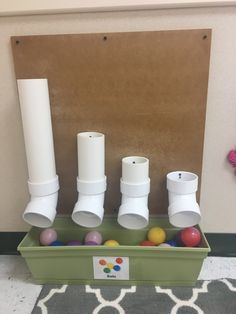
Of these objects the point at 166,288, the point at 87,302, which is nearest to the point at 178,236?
the point at 166,288

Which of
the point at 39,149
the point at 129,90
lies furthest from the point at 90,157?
the point at 129,90

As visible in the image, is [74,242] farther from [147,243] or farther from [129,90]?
[129,90]

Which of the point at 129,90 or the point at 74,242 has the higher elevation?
the point at 129,90

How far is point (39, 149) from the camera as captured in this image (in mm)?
958

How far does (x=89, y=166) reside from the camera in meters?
0.95

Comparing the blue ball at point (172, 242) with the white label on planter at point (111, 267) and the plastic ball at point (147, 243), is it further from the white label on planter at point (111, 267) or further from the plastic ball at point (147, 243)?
the white label on planter at point (111, 267)

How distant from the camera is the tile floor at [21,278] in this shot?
3.05 ft

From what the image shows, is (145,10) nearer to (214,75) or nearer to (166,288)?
(214,75)

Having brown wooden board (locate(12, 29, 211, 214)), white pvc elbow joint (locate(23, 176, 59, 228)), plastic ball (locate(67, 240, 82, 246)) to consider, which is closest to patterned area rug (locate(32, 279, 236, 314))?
plastic ball (locate(67, 240, 82, 246))

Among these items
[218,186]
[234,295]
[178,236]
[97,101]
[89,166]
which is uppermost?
[97,101]

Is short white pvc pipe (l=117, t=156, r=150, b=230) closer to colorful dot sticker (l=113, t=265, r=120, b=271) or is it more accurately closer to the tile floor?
colorful dot sticker (l=113, t=265, r=120, b=271)

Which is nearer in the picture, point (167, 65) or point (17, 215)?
point (167, 65)

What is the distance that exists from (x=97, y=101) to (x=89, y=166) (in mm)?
258

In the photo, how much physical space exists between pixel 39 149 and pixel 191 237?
66 cm
